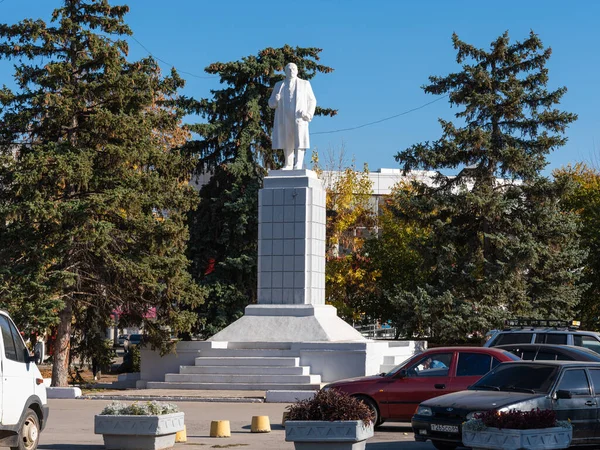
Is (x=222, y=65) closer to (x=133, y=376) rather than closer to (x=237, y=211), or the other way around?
(x=237, y=211)

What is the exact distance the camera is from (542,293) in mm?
38906

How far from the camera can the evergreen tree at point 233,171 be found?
3872cm

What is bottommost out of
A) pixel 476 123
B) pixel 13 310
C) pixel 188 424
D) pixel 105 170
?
pixel 188 424

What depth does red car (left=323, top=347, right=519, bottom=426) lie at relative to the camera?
17.2 m

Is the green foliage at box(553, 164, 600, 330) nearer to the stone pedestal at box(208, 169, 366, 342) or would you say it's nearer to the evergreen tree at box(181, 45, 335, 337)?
the evergreen tree at box(181, 45, 335, 337)

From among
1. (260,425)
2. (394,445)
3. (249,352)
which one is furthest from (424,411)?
(249,352)

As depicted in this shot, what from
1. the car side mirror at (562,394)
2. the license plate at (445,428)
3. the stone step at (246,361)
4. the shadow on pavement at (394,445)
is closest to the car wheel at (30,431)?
the shadow on pavement at (394,445)

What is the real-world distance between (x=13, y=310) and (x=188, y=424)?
998 cm

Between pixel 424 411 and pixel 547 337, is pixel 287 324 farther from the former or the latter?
pixel 424 411

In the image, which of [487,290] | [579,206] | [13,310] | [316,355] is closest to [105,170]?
[13,310]


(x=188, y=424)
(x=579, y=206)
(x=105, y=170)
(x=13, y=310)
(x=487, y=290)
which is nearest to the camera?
(x=188, y=424)

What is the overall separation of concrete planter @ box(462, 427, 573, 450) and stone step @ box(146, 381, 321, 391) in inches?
526

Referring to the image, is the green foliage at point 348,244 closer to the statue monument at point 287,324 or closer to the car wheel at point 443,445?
the statue monument at point 287,324

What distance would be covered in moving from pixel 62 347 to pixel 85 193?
14.4 feet
